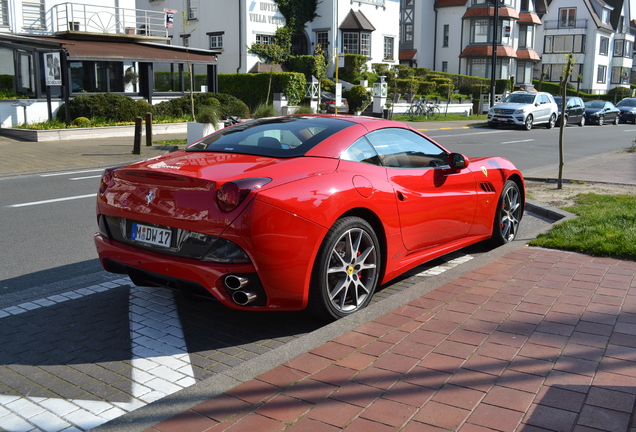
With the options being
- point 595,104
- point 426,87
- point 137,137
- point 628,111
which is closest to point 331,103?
point 426,87

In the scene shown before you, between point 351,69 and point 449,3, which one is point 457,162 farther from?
point 449,3

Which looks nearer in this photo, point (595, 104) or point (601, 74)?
point (595, 104)

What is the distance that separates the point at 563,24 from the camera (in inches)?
2867

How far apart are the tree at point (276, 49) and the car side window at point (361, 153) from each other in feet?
117

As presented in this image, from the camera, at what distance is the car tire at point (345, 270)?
14.3ft

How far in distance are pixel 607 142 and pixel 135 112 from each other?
18168mm

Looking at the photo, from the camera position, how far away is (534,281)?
551cm

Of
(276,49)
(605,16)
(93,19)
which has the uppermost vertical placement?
(605,16)

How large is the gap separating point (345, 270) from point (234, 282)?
912 mm

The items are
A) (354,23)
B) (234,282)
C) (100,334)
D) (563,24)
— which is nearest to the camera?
(234,282)

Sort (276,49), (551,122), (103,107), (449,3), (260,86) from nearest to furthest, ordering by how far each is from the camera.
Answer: (103,107) < (551,122) < (260,86) < (276,49) < (449,3)

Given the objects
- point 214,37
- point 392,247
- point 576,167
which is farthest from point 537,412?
point 214,37

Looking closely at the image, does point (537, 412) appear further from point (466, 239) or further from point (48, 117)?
point (48, 117)

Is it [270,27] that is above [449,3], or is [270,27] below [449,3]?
below
